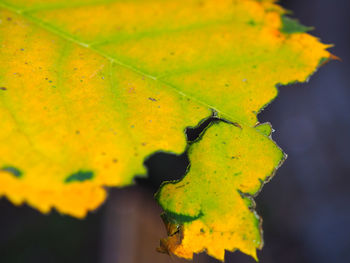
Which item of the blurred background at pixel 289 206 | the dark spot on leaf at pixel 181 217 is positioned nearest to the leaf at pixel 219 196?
the dark spot on leaf at pixel 181 217

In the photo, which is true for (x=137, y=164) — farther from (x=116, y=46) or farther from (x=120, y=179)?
(x=116, y=46)


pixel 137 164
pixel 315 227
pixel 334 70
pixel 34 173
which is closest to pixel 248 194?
pixel 137 164

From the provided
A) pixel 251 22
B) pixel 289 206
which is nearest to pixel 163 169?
pixel 289 206

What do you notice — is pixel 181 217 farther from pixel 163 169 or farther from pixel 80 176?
pixel 163 169

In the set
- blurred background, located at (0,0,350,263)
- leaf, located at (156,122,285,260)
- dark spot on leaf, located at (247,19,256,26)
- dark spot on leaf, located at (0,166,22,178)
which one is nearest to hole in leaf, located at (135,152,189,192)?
blurred background, located at (0,0,350,263)

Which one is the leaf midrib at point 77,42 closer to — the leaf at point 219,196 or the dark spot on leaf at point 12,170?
the leaf at point 219,196
